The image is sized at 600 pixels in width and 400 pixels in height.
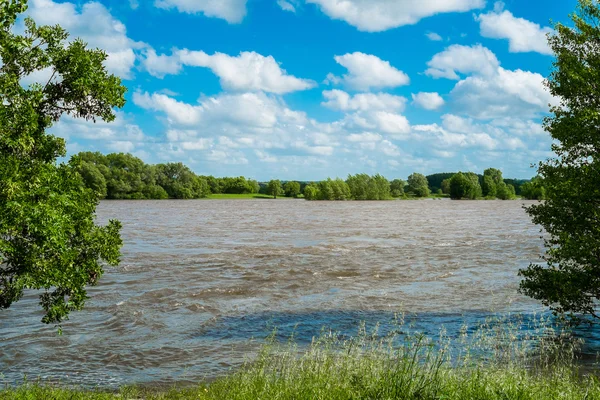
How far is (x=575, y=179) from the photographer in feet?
57.3

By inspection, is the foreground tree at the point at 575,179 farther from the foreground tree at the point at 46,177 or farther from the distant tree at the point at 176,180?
the distant tree at the point at 176,180

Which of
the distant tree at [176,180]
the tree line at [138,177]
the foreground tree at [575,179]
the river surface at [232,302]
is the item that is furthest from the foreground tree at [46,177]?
the distant tree at [176,180]

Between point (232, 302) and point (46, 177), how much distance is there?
17009mm

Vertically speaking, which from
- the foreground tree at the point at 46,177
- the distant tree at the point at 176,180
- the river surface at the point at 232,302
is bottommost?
the river surface at the point at 232,302

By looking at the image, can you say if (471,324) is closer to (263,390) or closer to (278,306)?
(278,306)

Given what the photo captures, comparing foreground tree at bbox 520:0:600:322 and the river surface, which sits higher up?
foreground tree at bbox 520:0:600:322

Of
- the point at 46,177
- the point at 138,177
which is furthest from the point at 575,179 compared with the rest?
the point at 138,177

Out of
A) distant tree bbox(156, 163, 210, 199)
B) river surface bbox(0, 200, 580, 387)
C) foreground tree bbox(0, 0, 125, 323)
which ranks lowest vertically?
river surface bbox(0, 200, 580, 387)

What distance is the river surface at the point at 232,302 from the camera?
17453 mm

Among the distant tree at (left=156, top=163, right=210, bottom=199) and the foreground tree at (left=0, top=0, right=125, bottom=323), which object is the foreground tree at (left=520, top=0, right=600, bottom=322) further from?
the distant tree at (left=156, top=163, right=210, bottom=199)

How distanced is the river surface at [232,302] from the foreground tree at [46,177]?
5.26 meters

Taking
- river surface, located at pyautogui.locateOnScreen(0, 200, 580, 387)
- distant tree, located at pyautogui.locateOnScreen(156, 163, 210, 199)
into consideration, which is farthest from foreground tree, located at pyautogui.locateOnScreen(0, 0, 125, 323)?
distant tree, located at pyautogui.locateOnScreen(156, 163, 210, 199)

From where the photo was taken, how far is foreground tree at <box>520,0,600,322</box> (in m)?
17.1

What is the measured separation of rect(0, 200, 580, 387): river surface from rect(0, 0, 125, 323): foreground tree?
17.3ft
